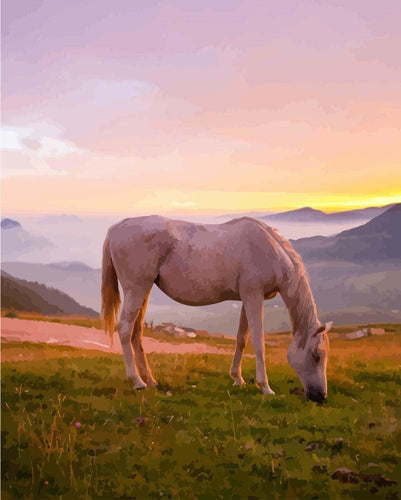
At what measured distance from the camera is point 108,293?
447 inches

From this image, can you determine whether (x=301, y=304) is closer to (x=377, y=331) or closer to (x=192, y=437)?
(x=192, y=437)

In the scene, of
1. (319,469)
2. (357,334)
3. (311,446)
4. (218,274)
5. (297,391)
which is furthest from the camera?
(357,334)

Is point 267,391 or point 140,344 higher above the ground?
point 140,344

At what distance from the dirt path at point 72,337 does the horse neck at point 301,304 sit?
27.5 ft

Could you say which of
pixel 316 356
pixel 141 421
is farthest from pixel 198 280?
pixel 141 421

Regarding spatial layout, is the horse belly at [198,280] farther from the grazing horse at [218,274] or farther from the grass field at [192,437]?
the grass field at [192,437]

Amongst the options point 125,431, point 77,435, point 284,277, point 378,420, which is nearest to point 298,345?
point 284,277

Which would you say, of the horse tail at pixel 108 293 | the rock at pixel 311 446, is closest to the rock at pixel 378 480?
the rock at pixel 311 446

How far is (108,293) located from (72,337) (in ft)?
33.1

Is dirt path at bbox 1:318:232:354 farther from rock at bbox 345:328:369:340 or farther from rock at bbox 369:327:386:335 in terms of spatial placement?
rock at bbox 369:327:386:335

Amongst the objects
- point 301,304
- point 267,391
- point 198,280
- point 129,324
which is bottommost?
point 267,391

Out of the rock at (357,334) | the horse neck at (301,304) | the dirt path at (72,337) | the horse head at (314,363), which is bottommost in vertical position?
the rock at (357,334)

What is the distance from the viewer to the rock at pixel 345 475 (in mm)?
6027

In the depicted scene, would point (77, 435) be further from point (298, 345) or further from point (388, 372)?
point (388, 372)
